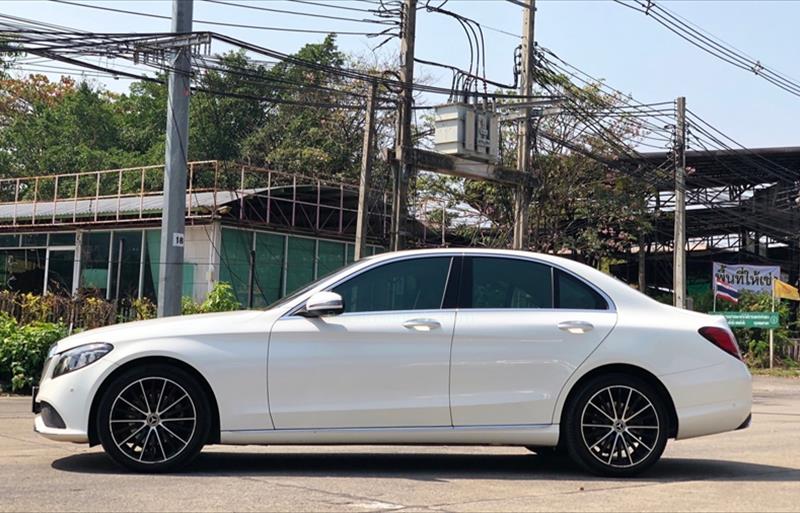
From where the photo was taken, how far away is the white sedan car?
679cm

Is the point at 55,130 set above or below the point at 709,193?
above

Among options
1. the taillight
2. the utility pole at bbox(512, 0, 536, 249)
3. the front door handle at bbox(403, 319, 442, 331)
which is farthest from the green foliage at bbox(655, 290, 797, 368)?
the front door handle at bbox(403, 319, 442, 331)

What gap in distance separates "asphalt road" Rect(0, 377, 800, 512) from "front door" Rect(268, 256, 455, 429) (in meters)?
0.45

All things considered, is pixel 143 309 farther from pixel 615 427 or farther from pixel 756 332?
pixel 756 332

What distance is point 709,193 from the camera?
117 feet

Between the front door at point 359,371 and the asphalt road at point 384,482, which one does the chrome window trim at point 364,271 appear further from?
the asphalt road at point 384,482

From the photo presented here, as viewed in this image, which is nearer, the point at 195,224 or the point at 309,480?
the point at 309,480

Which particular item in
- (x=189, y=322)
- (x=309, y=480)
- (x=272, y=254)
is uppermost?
(x=272, y=254)

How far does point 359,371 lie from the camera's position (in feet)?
22.5

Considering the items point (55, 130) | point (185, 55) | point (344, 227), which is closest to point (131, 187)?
point (55, 130)

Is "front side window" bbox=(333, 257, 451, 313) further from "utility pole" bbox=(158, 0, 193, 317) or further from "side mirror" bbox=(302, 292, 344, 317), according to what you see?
"utility pole" bbox=(158, 0, 193, 317)

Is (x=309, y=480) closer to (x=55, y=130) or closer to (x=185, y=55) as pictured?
(x=185, y=55)

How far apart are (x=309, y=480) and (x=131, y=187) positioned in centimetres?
3839

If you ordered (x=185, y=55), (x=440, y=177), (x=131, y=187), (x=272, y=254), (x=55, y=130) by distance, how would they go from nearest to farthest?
(x=185, y=55), (x=272, y=254), (x=440, y=177), (x=131, y=187), (x=55, y=130)
